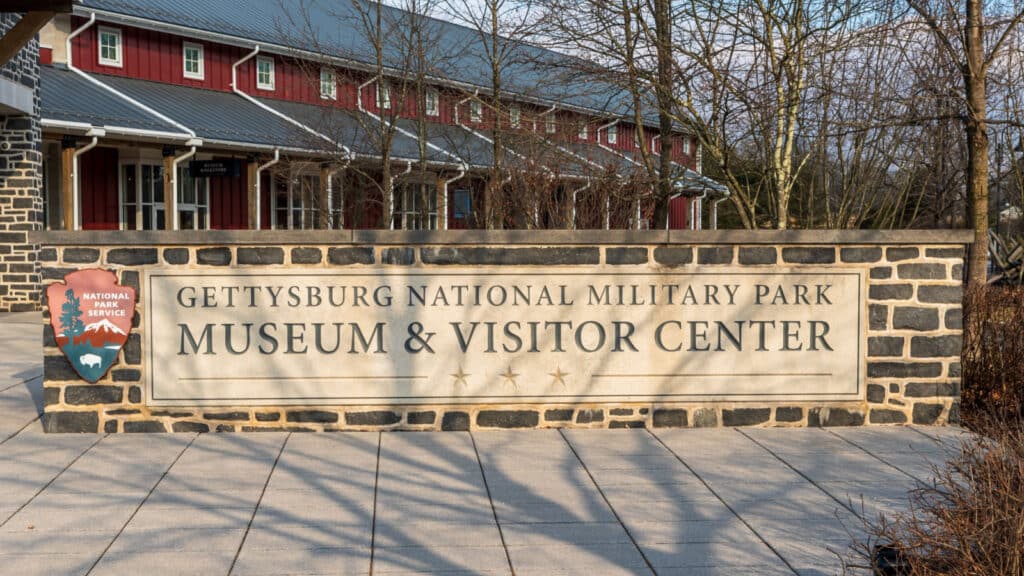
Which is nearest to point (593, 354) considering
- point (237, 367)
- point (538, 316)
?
point (538, 316)

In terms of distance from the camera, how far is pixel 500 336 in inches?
326

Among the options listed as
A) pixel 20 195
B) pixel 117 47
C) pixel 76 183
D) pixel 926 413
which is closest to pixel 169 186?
pixel 76 183

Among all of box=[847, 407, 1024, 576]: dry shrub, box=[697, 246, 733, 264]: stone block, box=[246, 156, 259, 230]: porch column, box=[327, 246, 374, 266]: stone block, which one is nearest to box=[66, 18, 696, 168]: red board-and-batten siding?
box=[246, 156, 259, 230]: porch column

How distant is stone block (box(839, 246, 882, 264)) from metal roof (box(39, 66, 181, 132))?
593 inches

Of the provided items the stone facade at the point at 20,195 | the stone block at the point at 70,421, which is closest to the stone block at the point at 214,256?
the stone block at the point at 70,421

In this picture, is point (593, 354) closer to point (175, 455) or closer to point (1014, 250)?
point (175, 455)

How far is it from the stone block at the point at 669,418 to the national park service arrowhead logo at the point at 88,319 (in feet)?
12.9

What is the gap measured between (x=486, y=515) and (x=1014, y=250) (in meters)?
17.4

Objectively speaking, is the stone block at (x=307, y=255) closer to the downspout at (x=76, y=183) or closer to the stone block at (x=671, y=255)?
the stone block at (x=671, y=255)

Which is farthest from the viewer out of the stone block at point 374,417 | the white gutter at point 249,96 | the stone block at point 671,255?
the white gutter at point 249,96

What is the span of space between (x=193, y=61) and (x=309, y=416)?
2002 centimetres

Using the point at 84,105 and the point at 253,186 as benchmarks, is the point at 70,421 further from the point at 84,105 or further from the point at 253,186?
the point at 253,186

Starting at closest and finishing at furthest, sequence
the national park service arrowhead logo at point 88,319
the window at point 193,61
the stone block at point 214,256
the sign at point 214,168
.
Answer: the national park service arrowhead logo at point 88,319
the stone block at point 214,256
the sign at point 214,168
the window at point 193,61

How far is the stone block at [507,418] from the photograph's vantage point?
828cm
